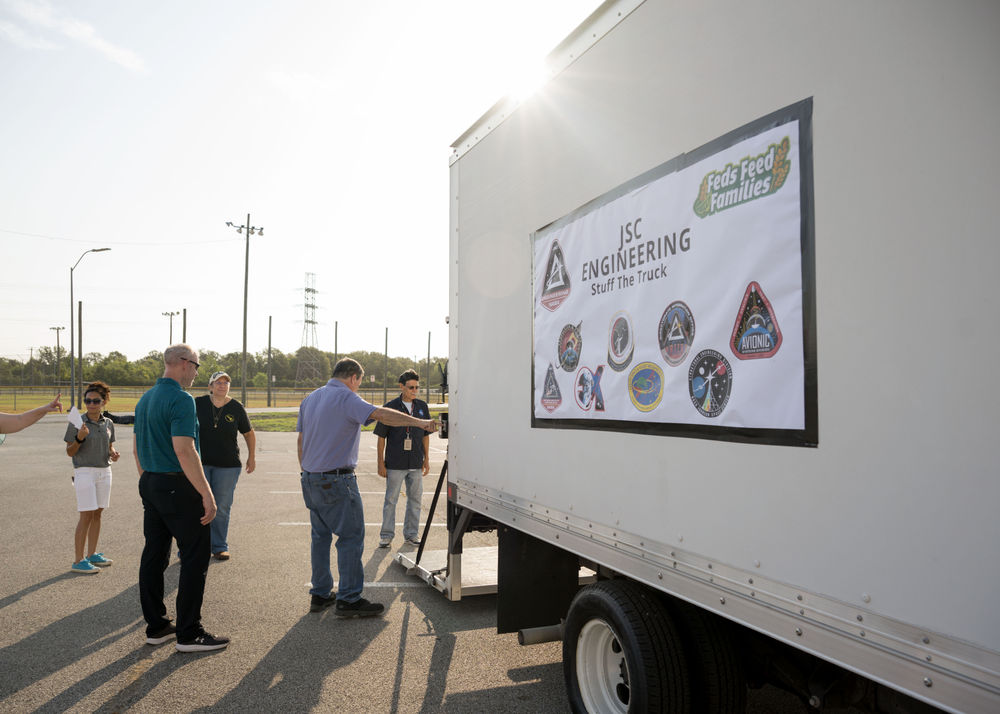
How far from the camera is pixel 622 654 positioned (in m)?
2.83

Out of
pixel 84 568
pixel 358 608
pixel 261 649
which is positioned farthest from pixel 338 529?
pixel 84 568

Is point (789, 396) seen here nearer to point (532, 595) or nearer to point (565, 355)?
point (565, 355)

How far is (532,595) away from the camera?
3648mm

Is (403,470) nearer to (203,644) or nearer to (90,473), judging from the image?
(90,473)

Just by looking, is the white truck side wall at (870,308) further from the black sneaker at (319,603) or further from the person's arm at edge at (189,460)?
the black sneaker at (319,603)

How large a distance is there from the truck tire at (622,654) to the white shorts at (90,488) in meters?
4.61

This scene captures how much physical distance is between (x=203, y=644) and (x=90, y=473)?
2.45 metres

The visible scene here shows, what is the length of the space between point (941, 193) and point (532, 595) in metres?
2.86

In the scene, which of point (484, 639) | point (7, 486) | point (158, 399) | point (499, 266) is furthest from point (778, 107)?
point (7, 486)

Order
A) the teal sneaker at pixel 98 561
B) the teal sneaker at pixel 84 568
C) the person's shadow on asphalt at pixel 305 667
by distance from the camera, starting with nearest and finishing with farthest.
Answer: the person's shadow on asphalt at pixel 305 667 < the teal sneaker at pixel 84 568 < the teal sneaker at pixel 98 561

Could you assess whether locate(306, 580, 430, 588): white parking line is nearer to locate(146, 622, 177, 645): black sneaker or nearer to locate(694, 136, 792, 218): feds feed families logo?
locate(146, 622, 177, 645): black sneaker

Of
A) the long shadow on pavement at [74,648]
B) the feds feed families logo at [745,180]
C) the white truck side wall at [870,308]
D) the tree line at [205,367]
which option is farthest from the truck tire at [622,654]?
the tree line at [205,367]

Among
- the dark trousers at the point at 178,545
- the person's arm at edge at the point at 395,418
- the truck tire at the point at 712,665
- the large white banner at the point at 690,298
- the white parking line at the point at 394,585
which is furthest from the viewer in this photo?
the white parking line at the point at 394,585

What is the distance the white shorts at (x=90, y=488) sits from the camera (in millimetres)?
5648
